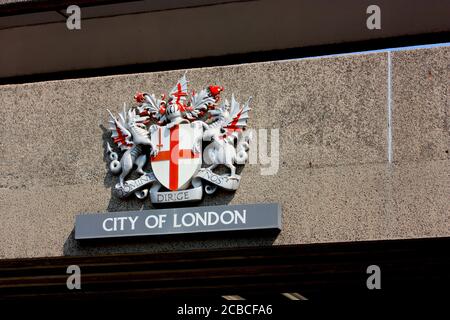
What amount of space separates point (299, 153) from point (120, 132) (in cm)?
208

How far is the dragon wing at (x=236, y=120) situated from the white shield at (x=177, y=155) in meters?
0.31

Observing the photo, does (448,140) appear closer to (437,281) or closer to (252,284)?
(437,281)

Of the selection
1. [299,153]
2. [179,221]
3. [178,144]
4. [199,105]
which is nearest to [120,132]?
[178,144]

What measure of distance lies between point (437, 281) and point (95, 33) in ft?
17.2

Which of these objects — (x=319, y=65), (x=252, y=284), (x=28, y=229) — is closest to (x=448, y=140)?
(x=319, y=65)

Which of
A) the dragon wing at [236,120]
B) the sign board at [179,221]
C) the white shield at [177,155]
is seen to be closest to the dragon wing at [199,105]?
the white shield at [177,155]

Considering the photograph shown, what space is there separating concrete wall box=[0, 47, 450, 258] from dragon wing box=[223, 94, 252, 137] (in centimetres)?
10

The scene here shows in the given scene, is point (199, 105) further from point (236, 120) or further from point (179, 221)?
point (179, 221)

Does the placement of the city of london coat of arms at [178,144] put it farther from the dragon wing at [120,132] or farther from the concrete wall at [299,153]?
the concrete wall at [299,153]

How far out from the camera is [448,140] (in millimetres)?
13242

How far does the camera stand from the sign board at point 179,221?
13.6 metres

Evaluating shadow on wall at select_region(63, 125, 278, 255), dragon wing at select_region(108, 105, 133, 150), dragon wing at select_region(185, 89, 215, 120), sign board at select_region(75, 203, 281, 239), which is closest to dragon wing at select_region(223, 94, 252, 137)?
dragon wing at select_region(185, 89, 215, 120)

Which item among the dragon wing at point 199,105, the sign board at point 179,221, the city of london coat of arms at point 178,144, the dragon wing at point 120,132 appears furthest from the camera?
the dragon wing at point 120,132

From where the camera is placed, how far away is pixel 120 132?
14359mm
